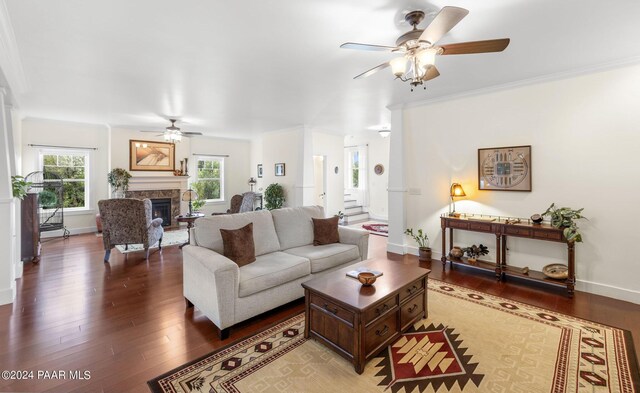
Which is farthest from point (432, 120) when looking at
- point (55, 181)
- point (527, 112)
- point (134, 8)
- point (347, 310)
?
point (55, 181)

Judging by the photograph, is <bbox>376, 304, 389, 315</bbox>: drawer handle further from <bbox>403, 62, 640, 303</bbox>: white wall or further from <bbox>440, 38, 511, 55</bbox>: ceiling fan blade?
<bbox>403, 62, 640, 303</bbox>: white wall

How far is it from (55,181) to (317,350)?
7.51 metres

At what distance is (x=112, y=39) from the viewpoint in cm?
273

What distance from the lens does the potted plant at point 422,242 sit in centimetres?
482

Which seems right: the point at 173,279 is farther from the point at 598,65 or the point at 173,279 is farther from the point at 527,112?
the point at 598,65

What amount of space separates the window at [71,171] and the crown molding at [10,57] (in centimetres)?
307

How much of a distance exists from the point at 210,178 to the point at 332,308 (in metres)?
7.98

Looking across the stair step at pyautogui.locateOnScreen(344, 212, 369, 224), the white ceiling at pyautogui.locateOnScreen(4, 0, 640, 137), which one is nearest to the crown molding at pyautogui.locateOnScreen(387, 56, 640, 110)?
the white ceiling at pyautogui.locateOnScreen(4, 0, 640, 137)

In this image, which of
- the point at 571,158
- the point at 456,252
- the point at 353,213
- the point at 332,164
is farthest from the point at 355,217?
the point at 571,158

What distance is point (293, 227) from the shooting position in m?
3.87

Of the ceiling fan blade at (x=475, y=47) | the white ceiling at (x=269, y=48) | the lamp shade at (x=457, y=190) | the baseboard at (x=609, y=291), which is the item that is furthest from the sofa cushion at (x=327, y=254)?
the baseboard at (x=609, y=291)

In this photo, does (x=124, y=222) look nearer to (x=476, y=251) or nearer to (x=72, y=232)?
(x=72, y=232)

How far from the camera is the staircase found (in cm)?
928

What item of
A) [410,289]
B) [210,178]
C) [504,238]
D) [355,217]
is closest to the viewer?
[410,289]
